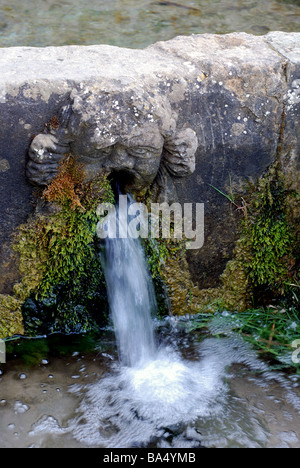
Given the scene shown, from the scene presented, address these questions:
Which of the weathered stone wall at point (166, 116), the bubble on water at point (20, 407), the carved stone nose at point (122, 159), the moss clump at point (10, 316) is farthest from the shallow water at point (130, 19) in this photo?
the bubble on water at point (20, 407)

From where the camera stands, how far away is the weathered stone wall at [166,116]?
7.23ft

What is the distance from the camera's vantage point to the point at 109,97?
2.20 m

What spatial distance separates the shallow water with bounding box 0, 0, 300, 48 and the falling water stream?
2270 millimetres

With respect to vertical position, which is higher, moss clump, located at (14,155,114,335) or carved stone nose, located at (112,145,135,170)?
carved stone nose, located at (112,145,135,170)

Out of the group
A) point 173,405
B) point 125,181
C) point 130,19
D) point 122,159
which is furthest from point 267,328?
point 130,19

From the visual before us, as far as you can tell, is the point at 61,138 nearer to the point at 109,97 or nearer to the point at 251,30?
the point at 109,97

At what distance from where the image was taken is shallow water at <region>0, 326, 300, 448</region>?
210 centimetres

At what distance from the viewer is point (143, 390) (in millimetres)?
2385

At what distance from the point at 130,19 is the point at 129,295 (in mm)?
2790

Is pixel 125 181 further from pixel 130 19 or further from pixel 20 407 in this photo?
pixel 130 19

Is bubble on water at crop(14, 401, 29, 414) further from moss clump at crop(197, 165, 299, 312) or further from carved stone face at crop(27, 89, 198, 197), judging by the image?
moss clump at crop(197, 165, 299, 312)

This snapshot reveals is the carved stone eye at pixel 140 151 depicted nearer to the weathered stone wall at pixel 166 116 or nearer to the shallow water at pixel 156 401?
the weathered stone wall at pixel 166 116

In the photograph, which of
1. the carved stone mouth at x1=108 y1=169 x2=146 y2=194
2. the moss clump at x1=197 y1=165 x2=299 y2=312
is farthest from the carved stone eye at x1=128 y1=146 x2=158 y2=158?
the moss clump at x1=197 y1=165 x2=299 y2=312

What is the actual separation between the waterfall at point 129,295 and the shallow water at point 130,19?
2.06 metres
